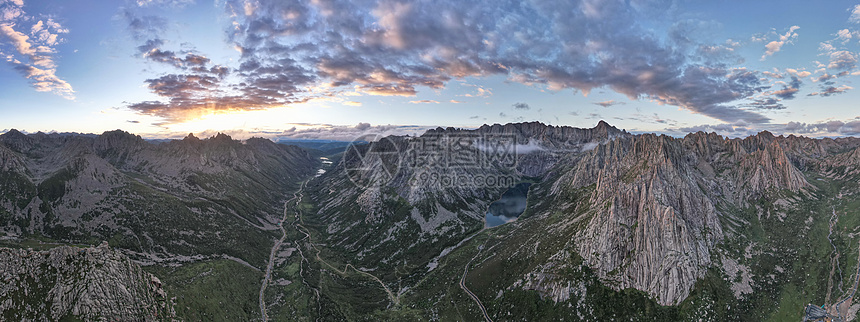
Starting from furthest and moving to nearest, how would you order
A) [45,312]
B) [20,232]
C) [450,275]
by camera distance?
[450,275], [20,232], [45,312]

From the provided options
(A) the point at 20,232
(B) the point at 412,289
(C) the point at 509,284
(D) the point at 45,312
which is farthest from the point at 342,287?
(A) the point at 20,232

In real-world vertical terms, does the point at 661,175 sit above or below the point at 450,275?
above

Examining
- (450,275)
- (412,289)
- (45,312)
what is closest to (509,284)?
(450,275)

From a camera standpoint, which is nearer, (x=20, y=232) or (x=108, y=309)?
(x=108, y=309)

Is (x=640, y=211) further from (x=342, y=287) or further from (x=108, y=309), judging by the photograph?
(x=108, y=309)

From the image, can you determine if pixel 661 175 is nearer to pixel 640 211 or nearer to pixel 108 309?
pixel 640 211

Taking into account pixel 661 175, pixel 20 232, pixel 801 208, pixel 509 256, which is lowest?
pixel 509 256

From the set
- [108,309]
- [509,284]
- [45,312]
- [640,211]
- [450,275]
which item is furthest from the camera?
[450,275]
